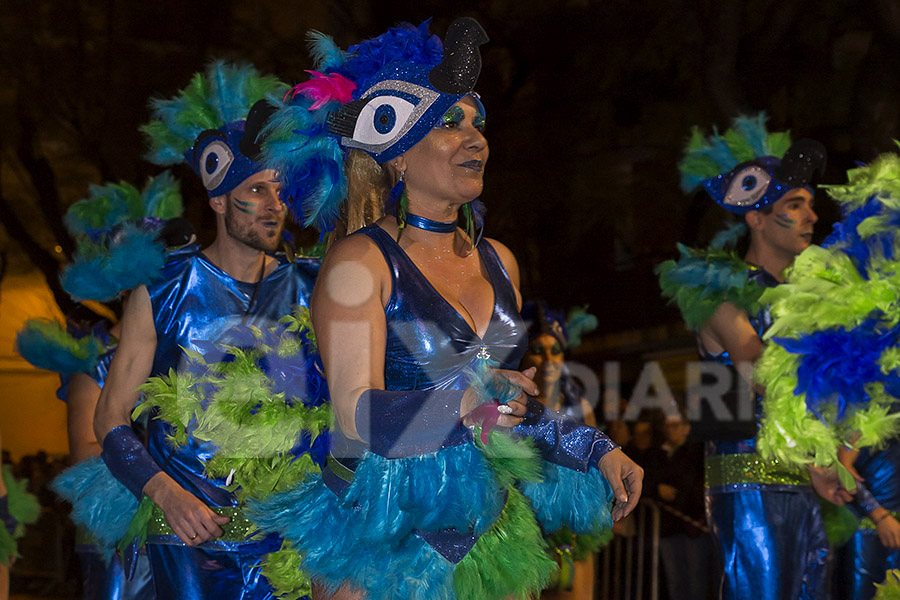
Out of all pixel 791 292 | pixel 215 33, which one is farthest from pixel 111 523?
pixel 215 33

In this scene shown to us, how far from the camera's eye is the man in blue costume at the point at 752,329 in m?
3.99

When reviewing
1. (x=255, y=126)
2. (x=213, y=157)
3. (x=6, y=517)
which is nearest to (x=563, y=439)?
(x=255, y=126)

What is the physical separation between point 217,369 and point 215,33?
25.5 ft

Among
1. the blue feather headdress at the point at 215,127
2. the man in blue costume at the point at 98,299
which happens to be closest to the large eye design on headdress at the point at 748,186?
the blue feather headdress at the point at 215,127

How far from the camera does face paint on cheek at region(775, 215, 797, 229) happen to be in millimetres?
4418

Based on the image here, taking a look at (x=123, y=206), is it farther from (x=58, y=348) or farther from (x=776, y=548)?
(x=776, y=548)

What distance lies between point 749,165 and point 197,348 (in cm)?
Result: 252

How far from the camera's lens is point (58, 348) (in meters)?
4.54

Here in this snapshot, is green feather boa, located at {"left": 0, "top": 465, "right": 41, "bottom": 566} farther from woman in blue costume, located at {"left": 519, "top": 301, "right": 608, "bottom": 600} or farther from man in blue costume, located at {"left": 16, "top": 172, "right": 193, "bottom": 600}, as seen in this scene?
woman in blue costume, located at {"left": 519, "top": 301, "right": 608, "bottom": 600}

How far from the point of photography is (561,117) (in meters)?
10.7

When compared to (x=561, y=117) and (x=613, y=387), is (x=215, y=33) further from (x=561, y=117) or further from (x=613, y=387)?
(x=613, y=387)

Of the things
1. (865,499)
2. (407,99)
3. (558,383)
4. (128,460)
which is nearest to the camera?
(407,99)

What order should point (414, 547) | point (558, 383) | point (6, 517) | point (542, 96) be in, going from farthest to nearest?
point (542, 96)
point (558, 383)
point (6, 517)
point (414, 547)

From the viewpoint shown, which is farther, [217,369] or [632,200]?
[632,200]
